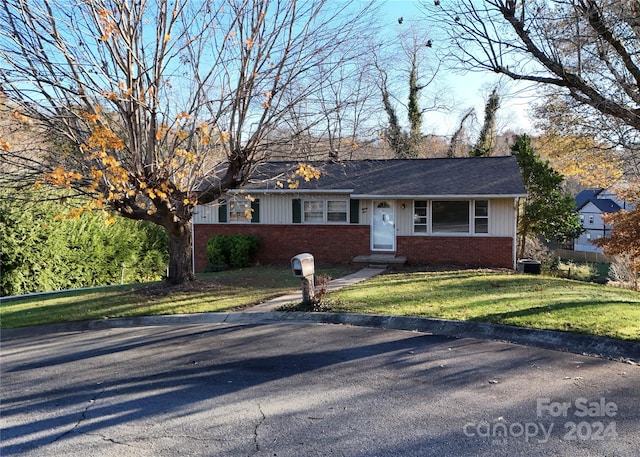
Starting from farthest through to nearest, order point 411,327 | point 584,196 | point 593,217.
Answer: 1. point 584,196
2. point 593,217
3. point 411,327

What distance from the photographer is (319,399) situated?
16.3 feet

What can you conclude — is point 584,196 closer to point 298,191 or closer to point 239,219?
point 298,191

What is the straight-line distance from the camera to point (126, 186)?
1010 cm

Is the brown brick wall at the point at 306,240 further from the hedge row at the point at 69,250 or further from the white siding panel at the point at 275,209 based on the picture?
the hedge row at the point at 69,250

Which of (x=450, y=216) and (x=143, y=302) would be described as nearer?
(x=143, y=302)

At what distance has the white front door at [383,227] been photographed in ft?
60.6

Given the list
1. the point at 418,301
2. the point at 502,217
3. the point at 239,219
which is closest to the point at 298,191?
the point at 239,219

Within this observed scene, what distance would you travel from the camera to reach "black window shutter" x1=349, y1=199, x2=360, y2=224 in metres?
18.8

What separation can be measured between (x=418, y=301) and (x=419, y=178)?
9.75 meters

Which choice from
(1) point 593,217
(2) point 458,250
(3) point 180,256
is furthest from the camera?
(1) point 593,217

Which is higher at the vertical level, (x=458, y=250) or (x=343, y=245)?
(x=343, y=245)

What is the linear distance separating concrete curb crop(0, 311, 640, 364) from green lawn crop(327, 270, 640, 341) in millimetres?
320

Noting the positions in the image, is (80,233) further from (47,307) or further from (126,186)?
(126,186)

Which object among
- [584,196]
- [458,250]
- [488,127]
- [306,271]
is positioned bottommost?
[458,250]
